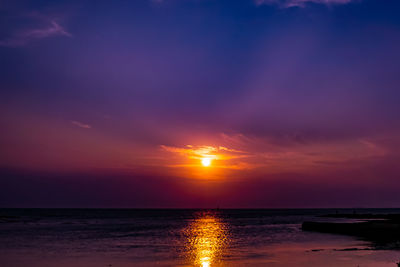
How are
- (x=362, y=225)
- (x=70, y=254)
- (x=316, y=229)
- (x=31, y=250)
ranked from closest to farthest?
(x=70, y=254), (x=31, y=250), (x=362, y=225), (x=316, y=229)

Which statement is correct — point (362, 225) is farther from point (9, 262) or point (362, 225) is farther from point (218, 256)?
point (9, 262)

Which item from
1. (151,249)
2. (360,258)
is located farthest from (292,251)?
(151,249)

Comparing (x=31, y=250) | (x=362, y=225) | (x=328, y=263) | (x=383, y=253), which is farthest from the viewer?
(x=362, y=225)

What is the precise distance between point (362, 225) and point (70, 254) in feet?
175

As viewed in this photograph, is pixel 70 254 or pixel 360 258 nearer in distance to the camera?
pixel 360 258

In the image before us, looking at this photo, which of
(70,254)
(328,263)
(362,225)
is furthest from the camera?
(362,225)

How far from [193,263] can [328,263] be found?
11.3 metres

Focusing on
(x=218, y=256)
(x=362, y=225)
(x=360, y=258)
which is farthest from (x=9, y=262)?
(x=362, y=225)

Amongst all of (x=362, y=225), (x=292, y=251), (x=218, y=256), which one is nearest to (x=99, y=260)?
(x=218, y=256)

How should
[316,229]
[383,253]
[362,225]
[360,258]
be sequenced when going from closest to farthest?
[360,258]
[383,253]
[362,225]
[316,229]

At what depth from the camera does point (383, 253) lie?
38.2 metres

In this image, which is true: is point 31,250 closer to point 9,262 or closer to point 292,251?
point 9,262

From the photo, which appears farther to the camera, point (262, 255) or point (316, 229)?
point (316, 229)

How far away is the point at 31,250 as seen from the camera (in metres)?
44.7
